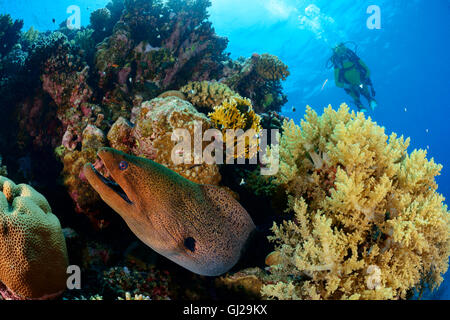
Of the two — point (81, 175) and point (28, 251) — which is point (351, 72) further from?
point (28, 251)

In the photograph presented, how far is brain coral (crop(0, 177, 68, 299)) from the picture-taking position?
214 cm

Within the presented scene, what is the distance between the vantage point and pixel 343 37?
41.8 meters

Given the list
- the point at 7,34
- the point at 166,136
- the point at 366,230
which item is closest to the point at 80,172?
the point at 166,136

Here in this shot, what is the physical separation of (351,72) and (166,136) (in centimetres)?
1033

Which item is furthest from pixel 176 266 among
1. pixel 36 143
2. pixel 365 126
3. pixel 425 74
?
pixel 425 74

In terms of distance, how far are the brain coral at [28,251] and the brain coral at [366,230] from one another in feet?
7.46

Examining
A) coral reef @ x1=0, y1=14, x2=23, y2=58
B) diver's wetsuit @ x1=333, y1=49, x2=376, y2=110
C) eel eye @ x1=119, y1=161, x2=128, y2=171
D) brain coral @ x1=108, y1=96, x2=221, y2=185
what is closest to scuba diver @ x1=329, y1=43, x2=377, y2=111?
diver's wetsuit @ x1=333, y1=49, x2=376, y2=110

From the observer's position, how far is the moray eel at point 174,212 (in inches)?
81.9

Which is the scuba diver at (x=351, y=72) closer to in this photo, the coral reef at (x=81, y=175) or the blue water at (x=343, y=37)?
the coral reef at (x=81, y=175)

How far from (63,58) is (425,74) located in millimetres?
68498

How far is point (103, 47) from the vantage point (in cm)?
680

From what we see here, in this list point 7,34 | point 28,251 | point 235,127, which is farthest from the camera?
point 7,34

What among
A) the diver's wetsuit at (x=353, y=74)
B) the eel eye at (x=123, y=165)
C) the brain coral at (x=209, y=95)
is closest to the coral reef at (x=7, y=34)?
the brain coral at (x=209, y=95)
